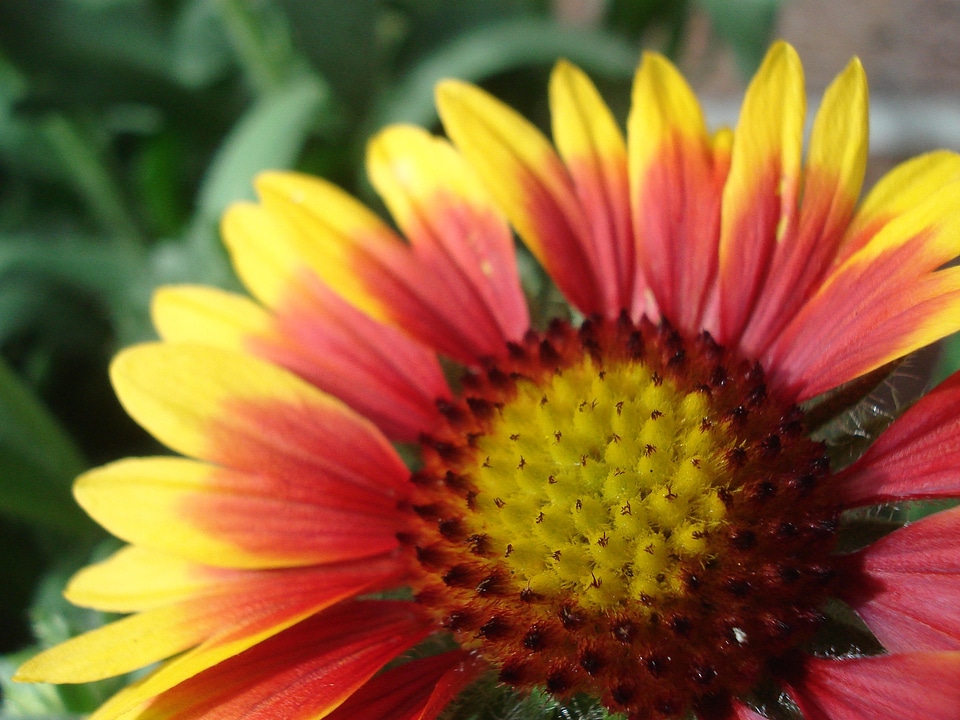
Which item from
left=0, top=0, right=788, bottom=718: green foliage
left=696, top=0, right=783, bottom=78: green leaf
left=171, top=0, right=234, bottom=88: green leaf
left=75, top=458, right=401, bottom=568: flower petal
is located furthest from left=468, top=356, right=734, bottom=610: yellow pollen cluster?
left=171, top=0, right=234, bottom=88: green leaf

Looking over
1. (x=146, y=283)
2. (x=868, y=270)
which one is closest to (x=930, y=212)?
(x=868, y=270)

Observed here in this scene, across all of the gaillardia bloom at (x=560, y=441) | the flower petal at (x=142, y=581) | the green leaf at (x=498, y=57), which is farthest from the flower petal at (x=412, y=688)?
the green leaf at (x=498, y=57)

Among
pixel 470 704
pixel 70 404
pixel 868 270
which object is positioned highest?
pixel 70 404

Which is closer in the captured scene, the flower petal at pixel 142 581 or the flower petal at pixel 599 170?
the flower petal at pixel 142 581

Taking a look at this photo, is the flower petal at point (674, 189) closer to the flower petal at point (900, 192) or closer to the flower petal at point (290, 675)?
the flower petal at point (900, 192)

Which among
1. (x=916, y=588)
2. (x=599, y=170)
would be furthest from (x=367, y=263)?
(x=916, y=588)

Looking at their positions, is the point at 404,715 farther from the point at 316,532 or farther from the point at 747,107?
the point at 747,107
